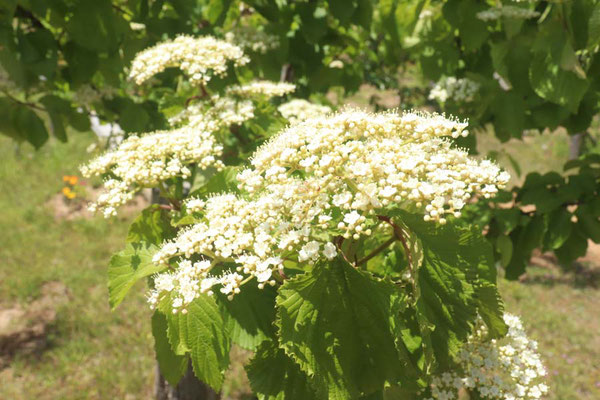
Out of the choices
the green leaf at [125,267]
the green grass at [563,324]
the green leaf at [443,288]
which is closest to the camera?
the green leaf at [443,288]

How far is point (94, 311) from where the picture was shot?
6574 mm

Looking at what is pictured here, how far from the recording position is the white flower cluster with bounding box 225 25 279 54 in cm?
334

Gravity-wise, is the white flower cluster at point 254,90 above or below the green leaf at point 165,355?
above

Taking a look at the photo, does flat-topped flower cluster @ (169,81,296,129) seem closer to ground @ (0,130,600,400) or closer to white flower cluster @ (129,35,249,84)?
white flower cluster @ (129,35,249,84)

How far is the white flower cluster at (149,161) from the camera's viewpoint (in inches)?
73.0

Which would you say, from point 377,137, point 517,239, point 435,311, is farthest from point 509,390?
point 517,239

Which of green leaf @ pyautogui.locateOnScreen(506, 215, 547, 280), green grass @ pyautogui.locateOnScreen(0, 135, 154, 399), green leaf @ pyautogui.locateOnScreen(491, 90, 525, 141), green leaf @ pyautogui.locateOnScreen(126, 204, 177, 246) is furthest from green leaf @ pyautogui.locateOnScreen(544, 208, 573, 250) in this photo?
green grass @ pyautogui.locateOnScreen(0, 135, 154, 399)

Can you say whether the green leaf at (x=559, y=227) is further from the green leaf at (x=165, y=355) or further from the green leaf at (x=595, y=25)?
the green leaf at (x=165, y=355)

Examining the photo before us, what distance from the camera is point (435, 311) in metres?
1.40

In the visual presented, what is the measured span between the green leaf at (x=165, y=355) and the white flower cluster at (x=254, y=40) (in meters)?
2.20

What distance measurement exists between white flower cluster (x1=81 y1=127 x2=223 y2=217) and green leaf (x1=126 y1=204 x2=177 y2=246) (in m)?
0.11

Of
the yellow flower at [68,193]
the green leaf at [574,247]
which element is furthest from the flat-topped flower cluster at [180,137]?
A: the yellow flower at [68,193]

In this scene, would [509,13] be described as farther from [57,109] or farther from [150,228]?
[57,109]

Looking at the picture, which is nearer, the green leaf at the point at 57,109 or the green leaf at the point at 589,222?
the green leaf at the point at 57,109
